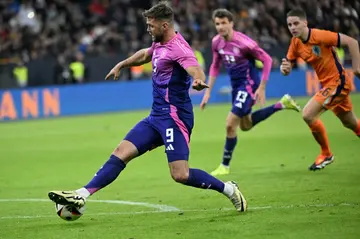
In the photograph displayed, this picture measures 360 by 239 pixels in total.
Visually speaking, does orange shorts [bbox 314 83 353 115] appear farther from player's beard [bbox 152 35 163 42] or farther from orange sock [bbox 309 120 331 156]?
player's beard [bbox 152 35 163 42]

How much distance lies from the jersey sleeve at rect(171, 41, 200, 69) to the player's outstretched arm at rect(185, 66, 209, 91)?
88 millimetres

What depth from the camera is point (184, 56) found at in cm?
835

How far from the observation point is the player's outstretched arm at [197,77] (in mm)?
7809

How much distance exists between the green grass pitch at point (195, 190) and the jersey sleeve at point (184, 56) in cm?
159

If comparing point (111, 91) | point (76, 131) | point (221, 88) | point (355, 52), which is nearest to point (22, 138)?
point (76, 131)

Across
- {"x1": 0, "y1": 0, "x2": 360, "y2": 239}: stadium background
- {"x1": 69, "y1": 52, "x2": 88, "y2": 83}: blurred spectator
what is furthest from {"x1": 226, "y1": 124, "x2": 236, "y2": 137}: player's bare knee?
{"x1": 69, "y1": 52, "x2": 88, "y2": 83}: blurred spectator

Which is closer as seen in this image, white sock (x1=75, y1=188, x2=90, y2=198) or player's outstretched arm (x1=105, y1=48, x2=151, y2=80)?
white sock (x1=75, y1=188, x2=90, y2=198)

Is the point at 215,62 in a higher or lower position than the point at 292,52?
lower

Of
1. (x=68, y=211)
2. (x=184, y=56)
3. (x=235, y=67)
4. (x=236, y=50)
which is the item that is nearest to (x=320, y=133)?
(x=235, y=67)

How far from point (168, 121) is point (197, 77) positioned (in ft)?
2.57

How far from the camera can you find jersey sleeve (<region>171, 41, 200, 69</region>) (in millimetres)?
8266

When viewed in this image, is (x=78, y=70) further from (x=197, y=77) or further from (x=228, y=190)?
(x=197, y=77)

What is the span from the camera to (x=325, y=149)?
12.3 m

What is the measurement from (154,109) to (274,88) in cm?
1913
